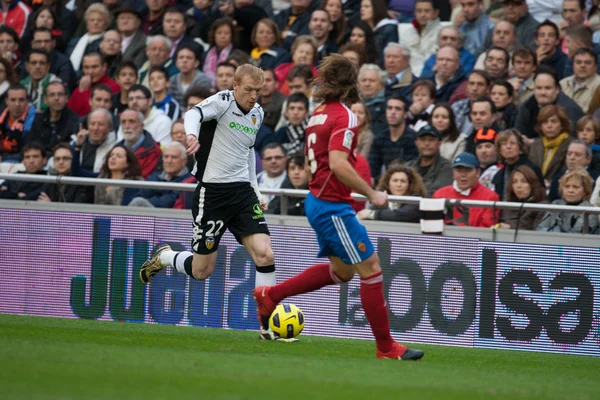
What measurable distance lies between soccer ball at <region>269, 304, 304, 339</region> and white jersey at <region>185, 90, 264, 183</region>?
4.35 ft

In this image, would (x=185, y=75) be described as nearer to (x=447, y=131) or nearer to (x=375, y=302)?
(x=447, y=131)

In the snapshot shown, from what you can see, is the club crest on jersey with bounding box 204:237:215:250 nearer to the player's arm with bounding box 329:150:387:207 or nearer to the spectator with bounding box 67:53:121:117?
the player's arm with bounding box 329:150:387:207

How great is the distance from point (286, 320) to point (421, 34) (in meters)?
7.75

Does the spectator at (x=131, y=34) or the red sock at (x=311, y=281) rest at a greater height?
the spectator at (x=131, y=34)

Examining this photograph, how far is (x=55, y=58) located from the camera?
1889 centimetres

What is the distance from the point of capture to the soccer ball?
10242 millimetres

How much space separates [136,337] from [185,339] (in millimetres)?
470

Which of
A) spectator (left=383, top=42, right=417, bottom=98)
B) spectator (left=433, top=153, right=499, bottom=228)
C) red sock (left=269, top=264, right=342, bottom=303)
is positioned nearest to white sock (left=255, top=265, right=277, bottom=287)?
red sock (left=269, top=264, right=342, bottom=303)

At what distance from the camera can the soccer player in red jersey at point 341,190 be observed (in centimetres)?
900

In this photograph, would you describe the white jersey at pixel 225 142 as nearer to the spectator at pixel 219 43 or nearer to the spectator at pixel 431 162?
the spectator at pixel 431 162

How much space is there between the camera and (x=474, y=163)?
12.8 metres

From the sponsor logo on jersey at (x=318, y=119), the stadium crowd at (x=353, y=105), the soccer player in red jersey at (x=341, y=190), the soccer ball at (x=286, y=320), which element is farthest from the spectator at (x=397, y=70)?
the sponsor logo on jersey at (x=318, y=119)

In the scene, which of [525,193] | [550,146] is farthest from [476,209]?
[550,146]

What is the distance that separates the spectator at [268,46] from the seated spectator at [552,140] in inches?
192
